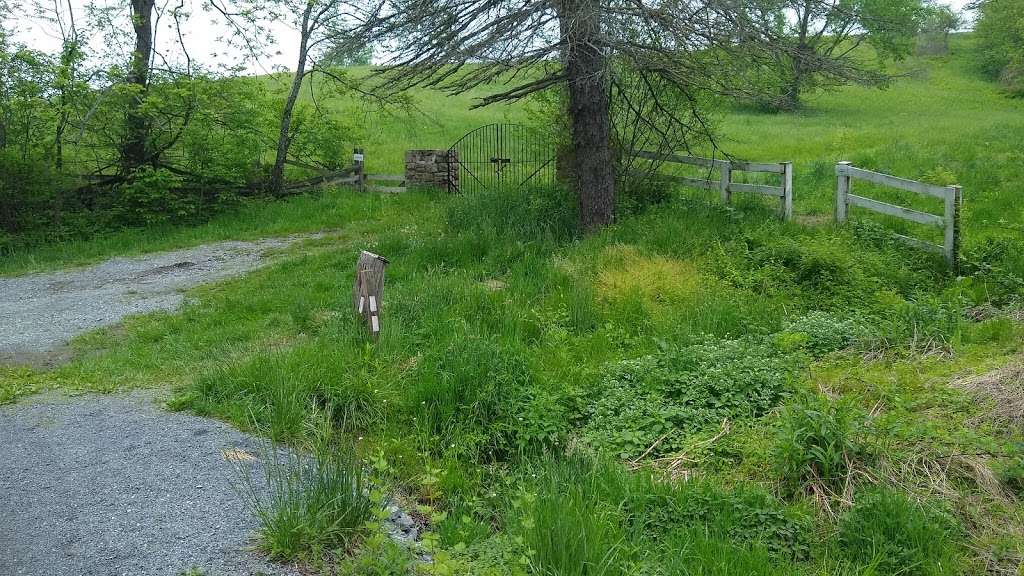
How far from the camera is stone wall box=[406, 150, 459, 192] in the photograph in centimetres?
1914

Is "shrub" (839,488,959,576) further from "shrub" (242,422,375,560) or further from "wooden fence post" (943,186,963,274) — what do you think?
"wooden fence post" (943,186,963,274)

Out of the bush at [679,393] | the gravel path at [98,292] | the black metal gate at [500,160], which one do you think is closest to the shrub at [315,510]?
the bush at [679,393]

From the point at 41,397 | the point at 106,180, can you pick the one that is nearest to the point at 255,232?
the point at 106,180

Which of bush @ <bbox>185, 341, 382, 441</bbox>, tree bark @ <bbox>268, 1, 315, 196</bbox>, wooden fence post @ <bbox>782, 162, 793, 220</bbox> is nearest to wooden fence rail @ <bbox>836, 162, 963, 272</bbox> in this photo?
wooden fence post @ <bbox>782, 162, 793, 220</bbox>

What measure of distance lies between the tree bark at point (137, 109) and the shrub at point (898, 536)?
16130mm

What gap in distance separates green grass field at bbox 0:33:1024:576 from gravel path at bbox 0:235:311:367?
58cm

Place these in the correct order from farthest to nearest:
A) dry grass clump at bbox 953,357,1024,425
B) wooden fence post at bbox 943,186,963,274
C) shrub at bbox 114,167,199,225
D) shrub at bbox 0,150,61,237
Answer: shrub at bbox 114,167,199,225 → shrub at bbox 0,150,61,237 → wooden fence post at bbox 943,186,963,274 → dry grass clump at bbox 953,357,1024,425

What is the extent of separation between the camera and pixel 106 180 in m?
18.0

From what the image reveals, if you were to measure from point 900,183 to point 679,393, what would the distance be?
20.1 ft

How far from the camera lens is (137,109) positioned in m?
17.1

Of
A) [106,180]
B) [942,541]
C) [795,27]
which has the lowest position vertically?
[942,541]

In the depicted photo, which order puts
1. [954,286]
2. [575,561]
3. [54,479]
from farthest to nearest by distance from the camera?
[954,286] < [54,479] < [575,561]

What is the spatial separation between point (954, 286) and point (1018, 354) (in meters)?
3.02

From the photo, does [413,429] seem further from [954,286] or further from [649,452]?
[954,286]
